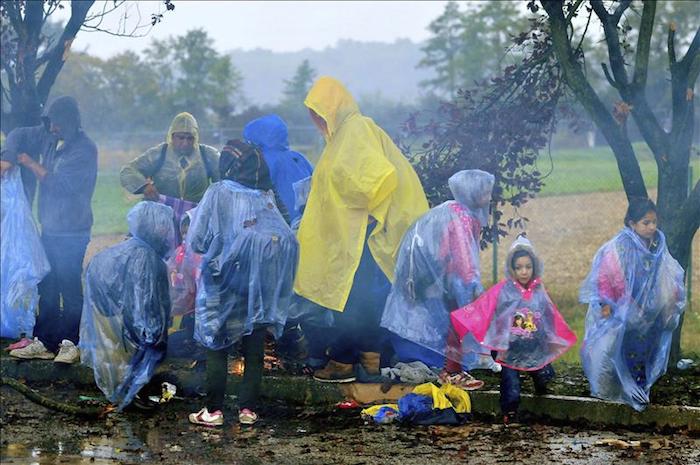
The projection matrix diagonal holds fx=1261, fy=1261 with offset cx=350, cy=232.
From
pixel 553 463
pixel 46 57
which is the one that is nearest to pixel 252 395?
pixel 553 463

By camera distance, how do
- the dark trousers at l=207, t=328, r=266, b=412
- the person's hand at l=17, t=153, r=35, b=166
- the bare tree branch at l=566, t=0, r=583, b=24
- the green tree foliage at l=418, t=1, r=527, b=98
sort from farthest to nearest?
the green tree foliage at l=418, t=1, r=527, b=98
the person's hand at l=17, t=153, r=35, b=166
the bare tree branch at l=566, t=0, r=583, b=24
the dark trousers at l=207, t=328, r=266, b=412

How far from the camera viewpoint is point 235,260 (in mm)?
7051

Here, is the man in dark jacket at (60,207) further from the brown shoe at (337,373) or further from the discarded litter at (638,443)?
the discarded litter at (638,443)

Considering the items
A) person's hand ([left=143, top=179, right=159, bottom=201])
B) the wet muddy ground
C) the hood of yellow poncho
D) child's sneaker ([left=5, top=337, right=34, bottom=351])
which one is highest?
the hood of yellow poncho

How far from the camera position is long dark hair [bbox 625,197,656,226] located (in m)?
7.20

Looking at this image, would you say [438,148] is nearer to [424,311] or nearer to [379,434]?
[424,311]

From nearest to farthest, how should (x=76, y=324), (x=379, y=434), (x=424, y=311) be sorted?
(x=379, y=434) < (x=424, y=311) < (x=76, y=324)

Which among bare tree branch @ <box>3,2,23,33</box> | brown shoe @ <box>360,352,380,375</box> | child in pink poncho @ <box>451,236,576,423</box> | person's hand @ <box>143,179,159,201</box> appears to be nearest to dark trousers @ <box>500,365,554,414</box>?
child in pink poncho @ <box>451,236,576,423</box>

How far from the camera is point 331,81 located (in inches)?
300

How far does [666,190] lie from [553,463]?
2591 millimetres

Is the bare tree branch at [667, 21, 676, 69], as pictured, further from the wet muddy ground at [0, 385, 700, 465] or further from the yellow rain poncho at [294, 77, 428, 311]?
the wet muddy ground at [0, 385, 700, 465]

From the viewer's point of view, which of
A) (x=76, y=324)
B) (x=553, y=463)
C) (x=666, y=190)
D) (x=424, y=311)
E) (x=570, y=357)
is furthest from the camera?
(x=570, y=357)

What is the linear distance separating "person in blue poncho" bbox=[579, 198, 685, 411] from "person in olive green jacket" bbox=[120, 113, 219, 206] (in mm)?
2855

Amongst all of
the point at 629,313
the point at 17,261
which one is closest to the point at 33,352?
the point at 17,261
